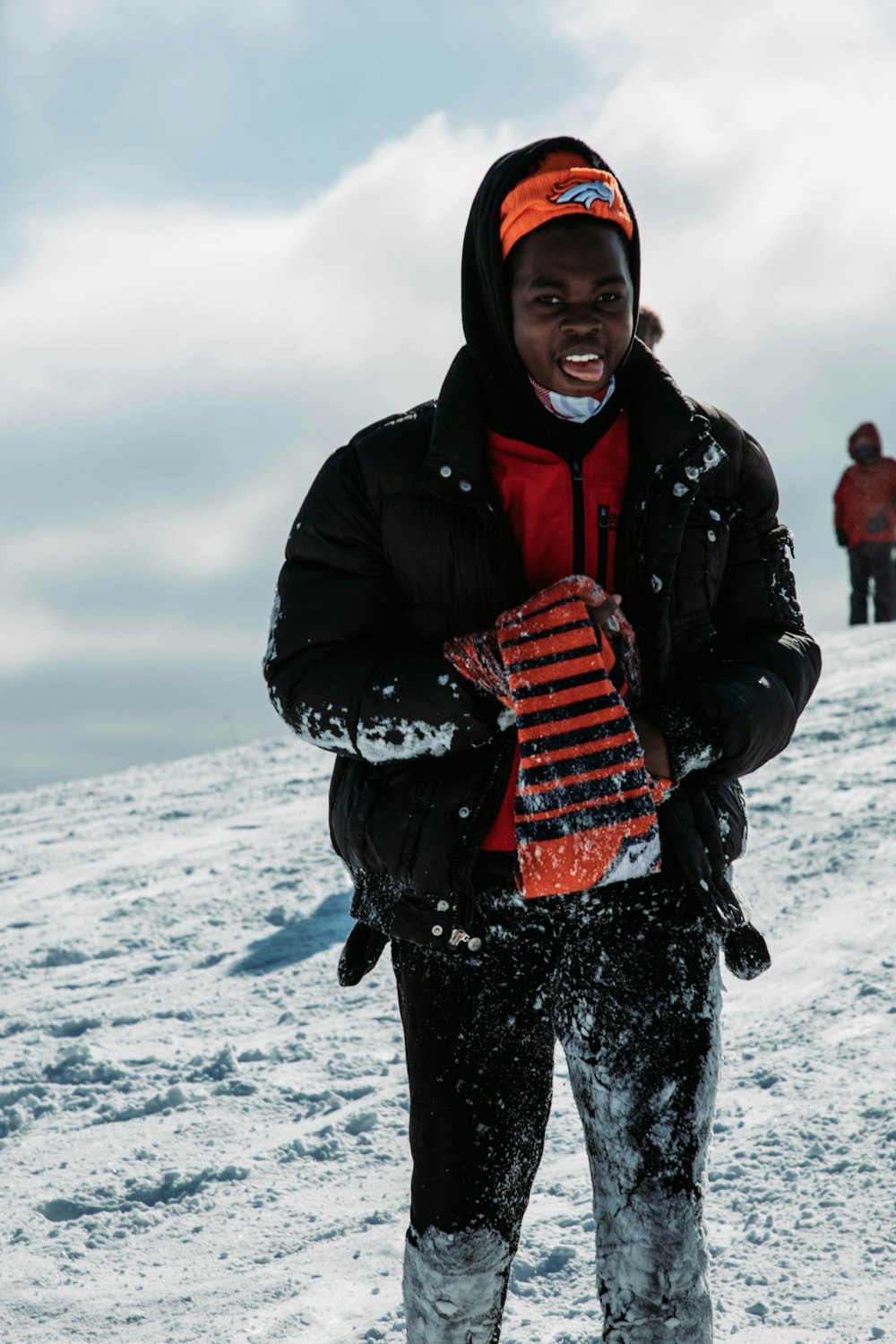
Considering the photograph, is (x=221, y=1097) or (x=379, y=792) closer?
(x=379, y=792)

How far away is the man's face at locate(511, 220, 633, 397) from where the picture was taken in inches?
73.2

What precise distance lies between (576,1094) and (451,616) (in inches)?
30.1

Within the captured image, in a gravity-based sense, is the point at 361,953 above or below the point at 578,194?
below

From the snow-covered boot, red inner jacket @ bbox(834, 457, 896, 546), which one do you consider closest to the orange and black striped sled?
A: the snow-covered boot

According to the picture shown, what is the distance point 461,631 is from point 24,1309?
210cm

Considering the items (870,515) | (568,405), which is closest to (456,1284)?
(568,405)

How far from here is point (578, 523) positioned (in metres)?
1.92

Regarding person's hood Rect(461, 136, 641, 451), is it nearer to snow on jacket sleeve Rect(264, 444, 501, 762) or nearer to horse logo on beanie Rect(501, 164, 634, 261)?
horse logo on beanie Rect(501, 164, 634, 261)

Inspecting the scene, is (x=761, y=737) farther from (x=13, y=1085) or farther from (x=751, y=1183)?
(x=13, y=1085)

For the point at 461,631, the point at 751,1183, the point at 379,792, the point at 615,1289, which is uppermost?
the point at 461,631

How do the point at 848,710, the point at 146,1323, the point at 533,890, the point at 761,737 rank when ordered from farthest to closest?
the point at 848,710 < the point at 146,1323 < the point at 761,737 < the point at 533,890

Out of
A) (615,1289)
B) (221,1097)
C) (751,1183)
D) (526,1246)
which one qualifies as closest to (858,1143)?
(751,1183)

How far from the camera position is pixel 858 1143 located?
10.6 ft

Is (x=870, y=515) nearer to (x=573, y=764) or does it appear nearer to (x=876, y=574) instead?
(x=876, y=574)
